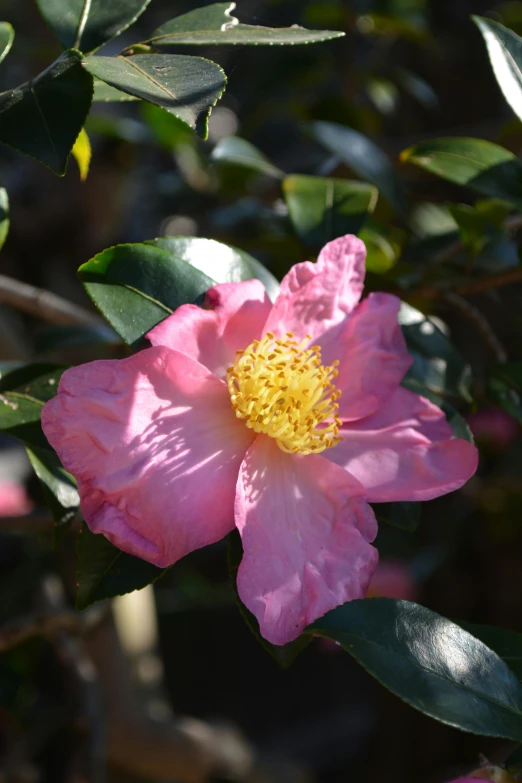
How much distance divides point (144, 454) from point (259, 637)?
169mm

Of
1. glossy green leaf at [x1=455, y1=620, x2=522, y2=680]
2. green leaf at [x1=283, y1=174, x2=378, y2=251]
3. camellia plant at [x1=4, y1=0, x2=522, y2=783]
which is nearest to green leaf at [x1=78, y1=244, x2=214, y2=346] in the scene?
camellia plant at [x1=4, y1=0, x2=522, y2=783]

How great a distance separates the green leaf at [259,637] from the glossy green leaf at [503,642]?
137 millimetres

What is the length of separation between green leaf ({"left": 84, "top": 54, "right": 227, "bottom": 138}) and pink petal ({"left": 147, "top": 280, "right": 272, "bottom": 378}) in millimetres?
165

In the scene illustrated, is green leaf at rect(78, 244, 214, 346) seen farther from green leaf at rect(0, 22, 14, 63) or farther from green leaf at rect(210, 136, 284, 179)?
green leaf at rect(210, 136, 284, 179)

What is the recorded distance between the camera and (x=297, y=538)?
26.7 inches

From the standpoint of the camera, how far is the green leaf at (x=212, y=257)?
27.1 inches

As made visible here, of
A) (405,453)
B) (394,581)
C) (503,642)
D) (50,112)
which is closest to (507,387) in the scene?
(405,453)

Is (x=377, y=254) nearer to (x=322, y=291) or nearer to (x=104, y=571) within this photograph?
(x=322, y=291)

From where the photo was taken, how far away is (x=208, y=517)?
2.09 ft

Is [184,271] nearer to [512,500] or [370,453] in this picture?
[370,453]

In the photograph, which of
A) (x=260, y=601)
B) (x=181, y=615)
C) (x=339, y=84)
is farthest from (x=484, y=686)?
(x=181, y=615)

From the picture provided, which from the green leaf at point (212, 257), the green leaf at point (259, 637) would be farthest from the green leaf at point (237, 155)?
the green leaf at point (259, 637)

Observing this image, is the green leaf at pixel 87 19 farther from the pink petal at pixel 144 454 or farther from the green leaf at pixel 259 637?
the green leaf at pixel 259 637

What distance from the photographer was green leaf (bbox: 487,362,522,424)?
863 mm
